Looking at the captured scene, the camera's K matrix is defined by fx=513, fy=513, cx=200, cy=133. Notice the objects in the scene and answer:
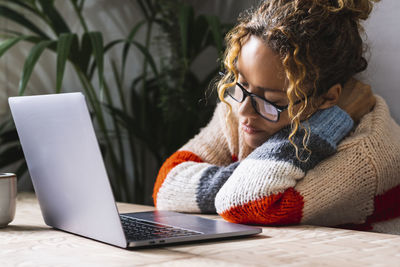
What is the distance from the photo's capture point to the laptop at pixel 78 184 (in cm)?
73

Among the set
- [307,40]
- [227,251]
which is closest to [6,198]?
[227,251]

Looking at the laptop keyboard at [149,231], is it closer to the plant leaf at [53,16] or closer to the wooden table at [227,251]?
the wooden table at [227,251]

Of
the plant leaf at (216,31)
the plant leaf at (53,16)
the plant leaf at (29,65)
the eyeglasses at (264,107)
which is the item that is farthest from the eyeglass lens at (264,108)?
the plant leaf at (53,16)

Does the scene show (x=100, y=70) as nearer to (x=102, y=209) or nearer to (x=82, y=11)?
(x=82, y=11)

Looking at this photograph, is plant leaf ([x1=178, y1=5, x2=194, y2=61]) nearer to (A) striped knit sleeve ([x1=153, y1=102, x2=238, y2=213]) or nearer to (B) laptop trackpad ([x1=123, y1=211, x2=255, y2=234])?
(A) striped knit sleeve ([x1=153, y1=102, x2=238, y2=213])

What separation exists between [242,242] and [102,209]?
0.74 ft

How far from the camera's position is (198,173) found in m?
1.20

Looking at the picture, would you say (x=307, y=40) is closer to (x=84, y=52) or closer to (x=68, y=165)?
(x=68, y=165)

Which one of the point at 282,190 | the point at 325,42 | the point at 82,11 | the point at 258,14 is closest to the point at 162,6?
the point at 82,11

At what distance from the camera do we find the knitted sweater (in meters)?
1.00

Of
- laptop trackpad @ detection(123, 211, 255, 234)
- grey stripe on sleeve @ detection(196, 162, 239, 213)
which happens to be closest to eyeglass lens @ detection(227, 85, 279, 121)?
grey stripe on sleeve @ detection(196, 162, 239, 213)

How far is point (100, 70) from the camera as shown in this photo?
1.60 metres

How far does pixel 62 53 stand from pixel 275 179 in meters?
0.88

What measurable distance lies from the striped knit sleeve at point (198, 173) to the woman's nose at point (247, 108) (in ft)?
0.45
